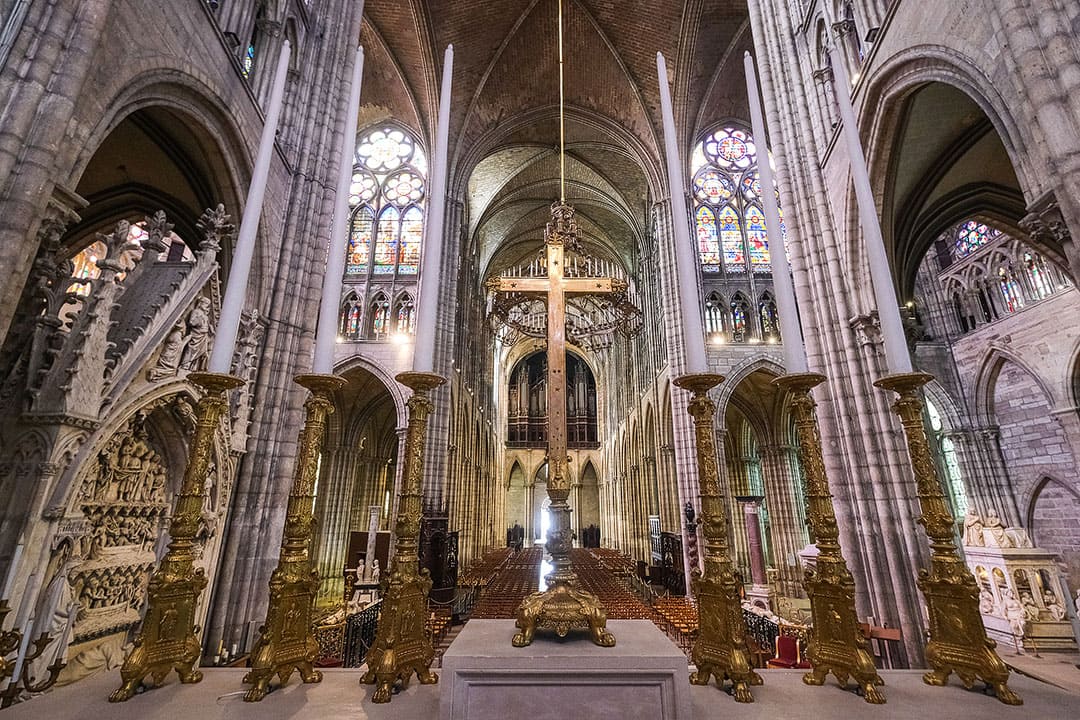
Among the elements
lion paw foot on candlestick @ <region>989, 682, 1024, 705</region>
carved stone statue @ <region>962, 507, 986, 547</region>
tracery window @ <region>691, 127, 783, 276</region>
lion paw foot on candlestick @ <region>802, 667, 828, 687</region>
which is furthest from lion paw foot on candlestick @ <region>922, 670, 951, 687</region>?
tracery window @ <region>691, 127, 783, 276</region>

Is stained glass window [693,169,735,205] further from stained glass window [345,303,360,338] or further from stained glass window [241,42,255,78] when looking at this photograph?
stained glass window [241,42,255,78]

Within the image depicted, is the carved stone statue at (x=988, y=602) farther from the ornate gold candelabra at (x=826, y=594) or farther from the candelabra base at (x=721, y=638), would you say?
the candelabra base at (x=721, y=638)

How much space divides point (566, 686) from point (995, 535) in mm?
10431

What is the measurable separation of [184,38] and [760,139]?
5.76 meters

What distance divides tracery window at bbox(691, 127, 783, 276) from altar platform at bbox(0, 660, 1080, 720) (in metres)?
14.9

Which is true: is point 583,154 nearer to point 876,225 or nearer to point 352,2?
point 352,2

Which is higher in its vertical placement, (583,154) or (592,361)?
(583,154)

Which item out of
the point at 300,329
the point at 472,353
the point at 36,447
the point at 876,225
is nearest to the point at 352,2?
the point at 300,329

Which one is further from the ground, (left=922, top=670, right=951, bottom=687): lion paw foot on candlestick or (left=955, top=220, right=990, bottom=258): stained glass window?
(left=955, top=220, right=990, bottom=258): stained glass window

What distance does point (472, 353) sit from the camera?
22016 mm

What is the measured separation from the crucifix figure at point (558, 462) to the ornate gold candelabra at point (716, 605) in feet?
1.44

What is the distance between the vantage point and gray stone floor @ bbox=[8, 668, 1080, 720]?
1.57m

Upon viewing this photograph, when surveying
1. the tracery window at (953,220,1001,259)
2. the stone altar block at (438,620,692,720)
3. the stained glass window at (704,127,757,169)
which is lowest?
the stone altar block at (438,620,692,720)

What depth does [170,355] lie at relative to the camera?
394 centimetres
